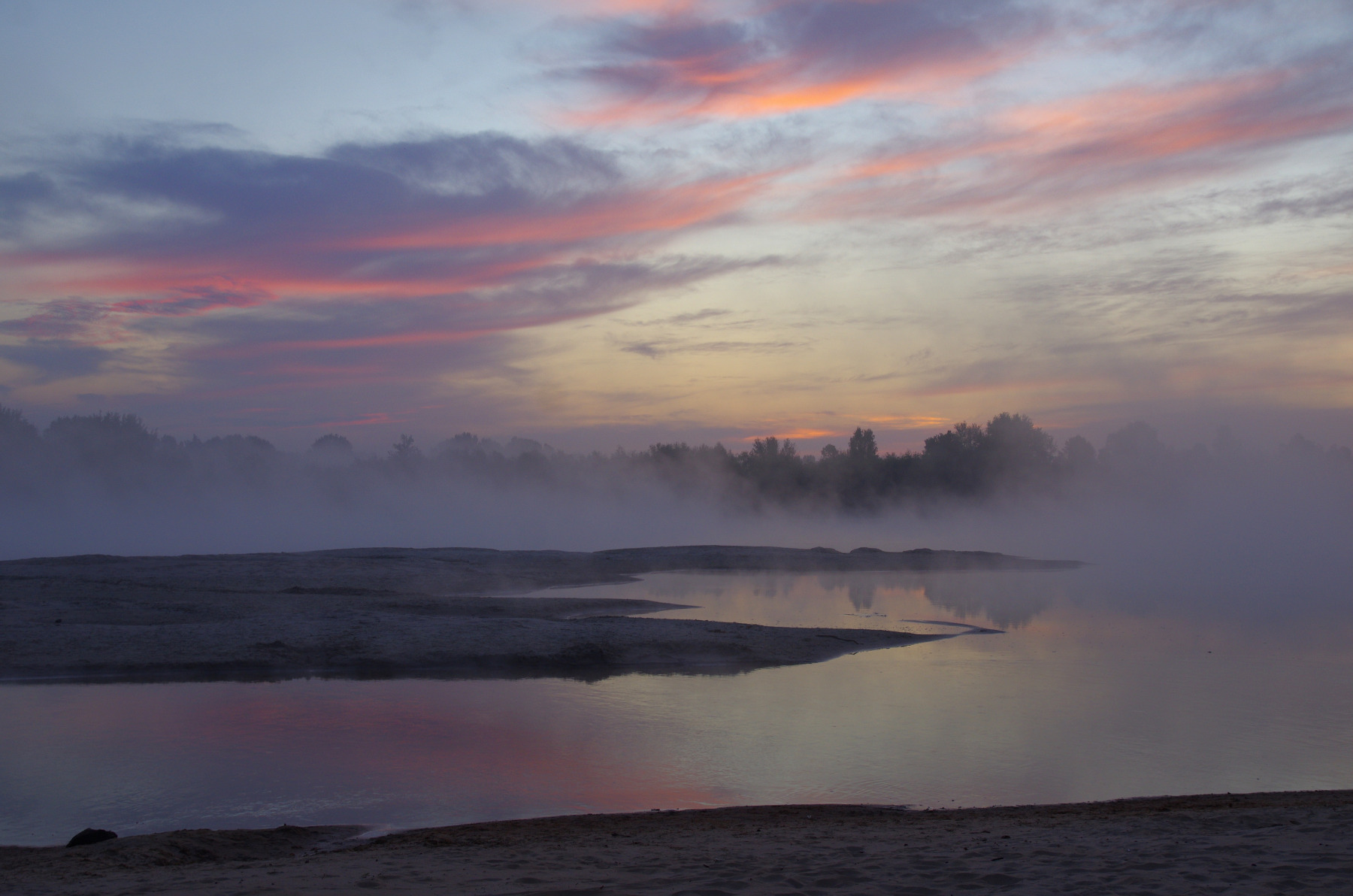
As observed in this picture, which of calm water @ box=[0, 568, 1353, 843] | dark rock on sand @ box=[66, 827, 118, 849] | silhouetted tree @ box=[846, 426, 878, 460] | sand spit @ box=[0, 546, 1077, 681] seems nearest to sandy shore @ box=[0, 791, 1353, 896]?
dark rock on sand @ box=[66, 827, 118, 849]

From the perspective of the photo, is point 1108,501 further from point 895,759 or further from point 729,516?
point 895,759

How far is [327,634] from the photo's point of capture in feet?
69.3

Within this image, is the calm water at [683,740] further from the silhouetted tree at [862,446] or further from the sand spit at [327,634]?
the silhouetted tree at [862,446]

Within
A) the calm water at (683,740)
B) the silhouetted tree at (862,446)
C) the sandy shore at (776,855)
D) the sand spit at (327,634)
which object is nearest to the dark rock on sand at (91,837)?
the sandy shore at (776,855)

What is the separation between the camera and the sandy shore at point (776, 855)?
7141mm

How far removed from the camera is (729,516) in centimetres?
11150

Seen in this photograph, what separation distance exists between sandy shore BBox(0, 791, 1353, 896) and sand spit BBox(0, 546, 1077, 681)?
1038 cm

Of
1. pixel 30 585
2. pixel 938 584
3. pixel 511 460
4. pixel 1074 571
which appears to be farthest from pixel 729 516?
pixel 30 585

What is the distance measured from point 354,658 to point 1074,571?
4445 centimetres

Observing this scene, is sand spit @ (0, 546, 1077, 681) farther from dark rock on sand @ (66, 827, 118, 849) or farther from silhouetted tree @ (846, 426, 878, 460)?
silhouetted tree @ (846, 426, 878, 460)

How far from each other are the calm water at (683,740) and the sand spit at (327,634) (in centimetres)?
Answer: 129

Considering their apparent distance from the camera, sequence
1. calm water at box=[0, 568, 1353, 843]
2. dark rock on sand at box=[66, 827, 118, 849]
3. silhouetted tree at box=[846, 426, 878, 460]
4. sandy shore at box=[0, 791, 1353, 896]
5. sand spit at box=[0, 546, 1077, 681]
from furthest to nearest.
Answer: silhouetted tree at box=[846, 426, 878, 460] → sand spit at box=[0, 546, 1077, 681] → calm water at box=[0, 568, 1353, 843] → dark rock on sand at box=[66, 827, 118, 849] → sandy shore at box=[0, 791, 1353, 896]

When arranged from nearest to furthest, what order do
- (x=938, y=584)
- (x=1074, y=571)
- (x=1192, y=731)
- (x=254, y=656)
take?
1. (x=1192, y=731)
2. (x=254, y=656)
3. (x=938, y=584)
4. (x=1074, y=571)

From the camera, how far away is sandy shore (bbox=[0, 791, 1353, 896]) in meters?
7.14
